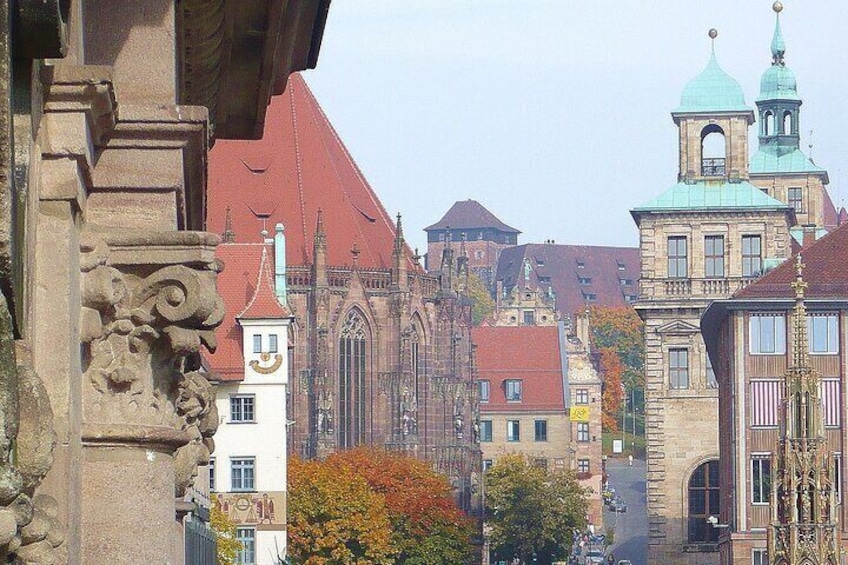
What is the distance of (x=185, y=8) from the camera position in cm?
1053

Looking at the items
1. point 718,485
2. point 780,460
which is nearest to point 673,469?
point 718,485

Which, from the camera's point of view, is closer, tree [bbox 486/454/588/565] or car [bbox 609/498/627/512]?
tree [bbox 486/454/588/565]

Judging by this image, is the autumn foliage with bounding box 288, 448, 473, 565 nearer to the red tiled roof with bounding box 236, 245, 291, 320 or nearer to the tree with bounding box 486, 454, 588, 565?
the red tiled roof with bounding box 236, 245, 291, 320

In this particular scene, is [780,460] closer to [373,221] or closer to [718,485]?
[718,485]

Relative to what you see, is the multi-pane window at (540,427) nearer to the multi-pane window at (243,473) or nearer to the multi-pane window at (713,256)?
the multi-pane window at (713,256)

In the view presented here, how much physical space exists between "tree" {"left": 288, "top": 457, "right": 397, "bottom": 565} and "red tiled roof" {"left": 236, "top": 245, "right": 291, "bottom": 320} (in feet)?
40.6

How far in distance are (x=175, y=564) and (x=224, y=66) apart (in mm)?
3919

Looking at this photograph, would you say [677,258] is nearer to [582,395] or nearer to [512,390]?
[512,390]

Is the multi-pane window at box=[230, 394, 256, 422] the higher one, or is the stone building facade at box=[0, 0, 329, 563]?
the stone building facade at box=[0, 0, 329, 563]

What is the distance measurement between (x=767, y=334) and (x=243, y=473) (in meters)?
20.6

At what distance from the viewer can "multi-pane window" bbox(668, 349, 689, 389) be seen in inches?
4550

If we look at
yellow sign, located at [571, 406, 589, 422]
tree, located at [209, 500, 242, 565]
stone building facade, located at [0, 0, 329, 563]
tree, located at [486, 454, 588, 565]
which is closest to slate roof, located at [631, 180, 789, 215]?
tree, located at [486, 454, 588, 565]

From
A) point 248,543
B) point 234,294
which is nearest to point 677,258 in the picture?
point 234,294

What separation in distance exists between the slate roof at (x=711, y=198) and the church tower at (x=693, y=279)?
45 millimetres
